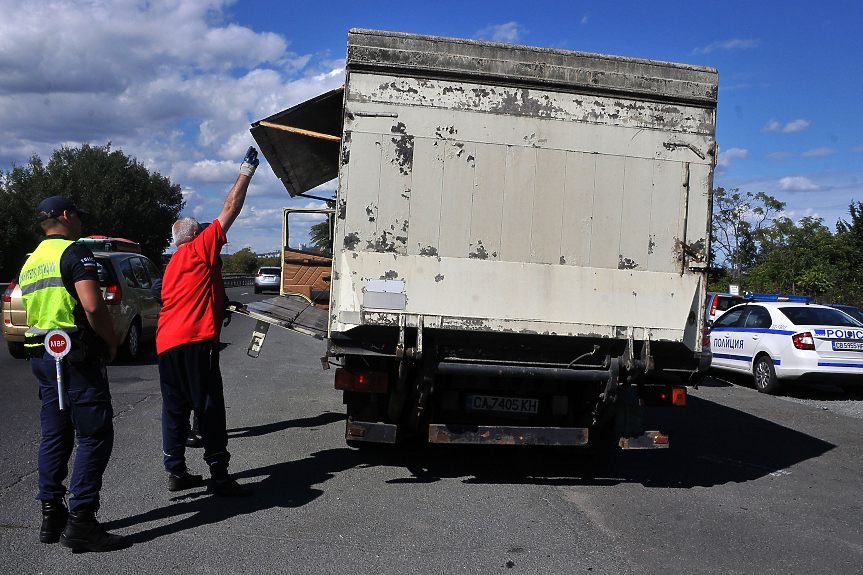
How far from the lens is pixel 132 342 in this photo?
11414 millimetres

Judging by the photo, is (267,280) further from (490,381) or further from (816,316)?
(490,381)

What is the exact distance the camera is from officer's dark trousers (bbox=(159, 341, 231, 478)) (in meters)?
4.89

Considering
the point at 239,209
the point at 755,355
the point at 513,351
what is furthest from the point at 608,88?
the point at 755,355

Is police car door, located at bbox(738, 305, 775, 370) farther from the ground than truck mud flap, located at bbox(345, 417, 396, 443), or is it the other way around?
police car door, located at bbox(738, 305, 775, 370)

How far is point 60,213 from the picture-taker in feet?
13.4

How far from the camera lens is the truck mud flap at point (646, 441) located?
17.8 ft

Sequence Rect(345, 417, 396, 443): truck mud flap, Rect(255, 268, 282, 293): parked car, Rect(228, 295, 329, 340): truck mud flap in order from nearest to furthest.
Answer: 1. Rect(345, 417, 396, 443): truck mud flap
2. Rect(228, 295, 329, 340): truck mud flap
3. Rect(255, 268, 282, 293): parked car

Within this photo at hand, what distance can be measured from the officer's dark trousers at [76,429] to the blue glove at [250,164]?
1.81m

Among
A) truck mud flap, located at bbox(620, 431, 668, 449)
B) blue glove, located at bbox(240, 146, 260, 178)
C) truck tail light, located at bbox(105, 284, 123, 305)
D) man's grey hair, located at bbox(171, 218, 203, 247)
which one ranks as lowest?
truck mud flap, located at bbox(620, 431, 668, 449)

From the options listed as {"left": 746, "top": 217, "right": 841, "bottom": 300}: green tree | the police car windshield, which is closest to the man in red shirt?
the police car windshield

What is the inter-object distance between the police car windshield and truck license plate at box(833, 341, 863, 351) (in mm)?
432

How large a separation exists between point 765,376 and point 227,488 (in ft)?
32.2

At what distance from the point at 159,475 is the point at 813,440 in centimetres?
698

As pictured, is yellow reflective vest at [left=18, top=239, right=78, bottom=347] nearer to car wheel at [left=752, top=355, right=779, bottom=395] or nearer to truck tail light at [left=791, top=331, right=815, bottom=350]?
truck tail light at [left=791, top=331, right=815, bottom=350]
